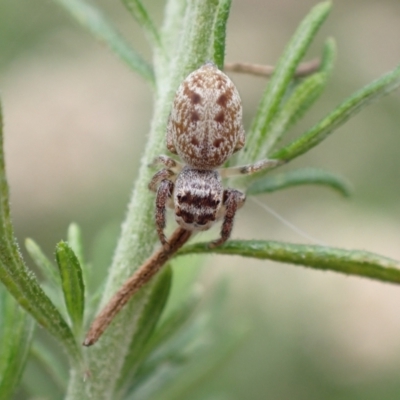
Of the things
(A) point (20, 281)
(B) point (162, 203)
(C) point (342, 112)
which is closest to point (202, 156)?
(B) point (162, 203)

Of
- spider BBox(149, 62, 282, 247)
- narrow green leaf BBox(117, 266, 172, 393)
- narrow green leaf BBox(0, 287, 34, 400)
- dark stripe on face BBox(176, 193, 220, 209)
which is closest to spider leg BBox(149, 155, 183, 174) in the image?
spider BBox(149, 62, 282, 247)

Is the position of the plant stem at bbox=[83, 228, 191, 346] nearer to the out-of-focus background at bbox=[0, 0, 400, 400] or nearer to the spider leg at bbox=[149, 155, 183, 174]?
the spider leg at bbox=[149, 155, 183, 174]

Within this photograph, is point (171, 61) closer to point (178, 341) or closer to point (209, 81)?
point (209, 81)

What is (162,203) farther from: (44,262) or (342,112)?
(342,112)

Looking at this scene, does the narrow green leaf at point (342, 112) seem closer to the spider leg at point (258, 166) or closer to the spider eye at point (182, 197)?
the spider leg at point (258, 166)

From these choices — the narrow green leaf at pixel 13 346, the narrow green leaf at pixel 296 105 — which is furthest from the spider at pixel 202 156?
the narrow green leaf at pixel 13 346
